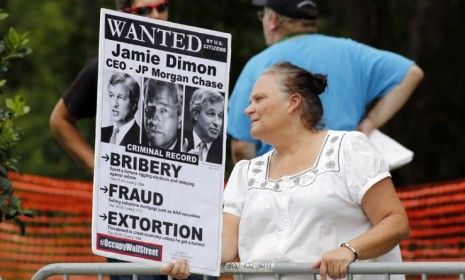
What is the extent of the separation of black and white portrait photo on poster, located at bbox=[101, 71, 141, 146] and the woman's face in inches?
22.9

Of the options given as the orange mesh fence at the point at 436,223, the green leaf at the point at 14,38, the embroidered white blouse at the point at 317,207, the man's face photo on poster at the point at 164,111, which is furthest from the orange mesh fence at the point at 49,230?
the man's face photo on poster at the point at 164,111

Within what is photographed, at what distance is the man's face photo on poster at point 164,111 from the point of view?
568 centimetres

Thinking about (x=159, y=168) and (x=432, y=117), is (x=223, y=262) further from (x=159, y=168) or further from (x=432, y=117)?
(x=432, y=117)

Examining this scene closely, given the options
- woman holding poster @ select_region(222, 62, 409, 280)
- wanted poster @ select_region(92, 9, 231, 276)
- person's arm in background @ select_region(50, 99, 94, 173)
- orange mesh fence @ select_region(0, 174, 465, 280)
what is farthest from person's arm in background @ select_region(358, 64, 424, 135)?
orange mesh fence @ select_region(0, 174, 465, 280)

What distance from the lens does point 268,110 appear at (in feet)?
20.2

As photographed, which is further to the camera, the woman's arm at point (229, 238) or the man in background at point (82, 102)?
the man in background at point (82, 102)

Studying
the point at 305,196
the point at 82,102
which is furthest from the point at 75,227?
the point at 305,196

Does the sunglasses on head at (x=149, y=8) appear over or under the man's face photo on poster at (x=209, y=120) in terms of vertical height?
over

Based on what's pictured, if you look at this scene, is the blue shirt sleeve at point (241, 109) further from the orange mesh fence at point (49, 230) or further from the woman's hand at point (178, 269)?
the orange mesh fence at point (49, 230)

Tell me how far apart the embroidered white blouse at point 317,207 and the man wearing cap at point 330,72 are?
161cm

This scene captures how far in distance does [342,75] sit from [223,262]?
1928 millimetres

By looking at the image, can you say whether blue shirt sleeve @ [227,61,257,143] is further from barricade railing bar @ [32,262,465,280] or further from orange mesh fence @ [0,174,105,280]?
orange mesh fence @ [0,174,105,280]

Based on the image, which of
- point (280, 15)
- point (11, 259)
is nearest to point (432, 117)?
point (11, 259)

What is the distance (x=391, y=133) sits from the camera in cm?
1547
